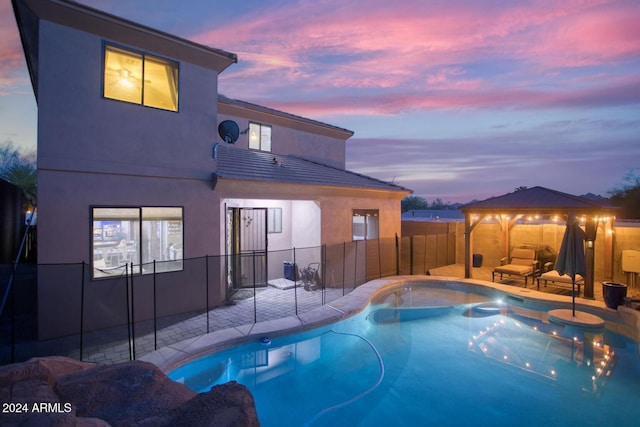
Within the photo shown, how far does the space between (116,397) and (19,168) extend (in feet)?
168

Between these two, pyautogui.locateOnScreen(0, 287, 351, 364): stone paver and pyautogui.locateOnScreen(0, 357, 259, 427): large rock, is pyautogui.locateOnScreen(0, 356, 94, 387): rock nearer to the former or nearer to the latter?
pyautogui.locateOnScreen(0, 357, 259, 427): large rock

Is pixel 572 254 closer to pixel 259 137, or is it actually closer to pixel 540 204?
pixel 540 204

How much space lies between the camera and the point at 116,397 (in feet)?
10.2

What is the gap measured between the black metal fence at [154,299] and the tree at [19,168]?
1178 inches

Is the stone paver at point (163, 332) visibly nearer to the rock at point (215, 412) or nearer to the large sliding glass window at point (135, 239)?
the large sliding glass window at point (135, 239)

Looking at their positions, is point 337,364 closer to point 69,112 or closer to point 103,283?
point 103,283

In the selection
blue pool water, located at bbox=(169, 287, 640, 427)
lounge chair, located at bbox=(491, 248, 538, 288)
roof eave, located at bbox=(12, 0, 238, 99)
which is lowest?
blue pool water, located at bbox=(169, 287, 640, 427)

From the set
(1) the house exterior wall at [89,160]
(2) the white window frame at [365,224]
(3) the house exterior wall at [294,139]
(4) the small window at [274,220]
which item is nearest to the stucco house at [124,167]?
(1) the house exterior wall at [89,160]

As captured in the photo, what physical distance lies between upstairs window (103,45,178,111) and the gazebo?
38.1ft

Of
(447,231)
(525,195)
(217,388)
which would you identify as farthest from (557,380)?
(447,231)

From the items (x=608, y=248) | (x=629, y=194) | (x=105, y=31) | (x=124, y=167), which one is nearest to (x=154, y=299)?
(x=124, y=167)

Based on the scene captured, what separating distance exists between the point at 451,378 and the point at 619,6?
12.3 metres

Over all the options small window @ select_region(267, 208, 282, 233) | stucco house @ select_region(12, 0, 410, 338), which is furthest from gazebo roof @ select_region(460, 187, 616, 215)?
small window @ select_region(267, 208, 282, 233)

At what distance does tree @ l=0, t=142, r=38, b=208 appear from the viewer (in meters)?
34.6
